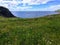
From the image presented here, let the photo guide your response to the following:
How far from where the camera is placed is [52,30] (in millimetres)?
12562

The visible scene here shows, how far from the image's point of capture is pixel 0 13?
81.4 ft

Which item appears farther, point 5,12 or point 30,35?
point 5,12

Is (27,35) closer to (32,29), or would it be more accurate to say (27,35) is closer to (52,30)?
(32,29)

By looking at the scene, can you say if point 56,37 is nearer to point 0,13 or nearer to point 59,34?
point 59,34

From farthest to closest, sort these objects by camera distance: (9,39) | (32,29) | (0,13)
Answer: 1. (0,13)
2. (32,29)
3. (9,39)

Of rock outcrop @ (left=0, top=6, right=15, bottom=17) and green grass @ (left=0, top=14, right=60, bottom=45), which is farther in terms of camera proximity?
rock outcrop @ (left=0, top=6, right=15, bottom=17)

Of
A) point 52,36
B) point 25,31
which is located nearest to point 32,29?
point 25,31

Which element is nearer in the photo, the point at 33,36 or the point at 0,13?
the point at 33,36

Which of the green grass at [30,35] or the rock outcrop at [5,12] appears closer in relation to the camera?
the green grass at [30,35]

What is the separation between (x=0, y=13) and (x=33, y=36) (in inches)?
546

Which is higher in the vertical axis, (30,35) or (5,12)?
(5,12)

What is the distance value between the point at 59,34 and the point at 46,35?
0.83 metres

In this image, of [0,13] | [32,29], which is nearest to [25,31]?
[32,29]

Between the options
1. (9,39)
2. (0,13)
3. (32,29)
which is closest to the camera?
(9,39)
